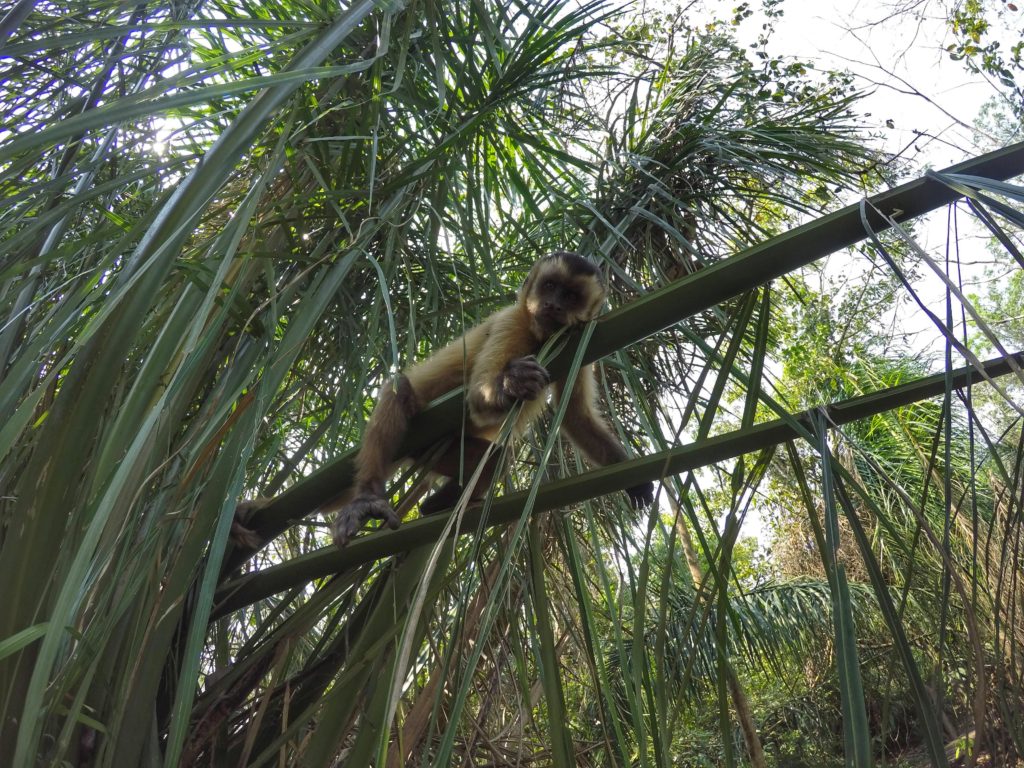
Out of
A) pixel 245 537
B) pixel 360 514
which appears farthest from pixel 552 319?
pixel 245 537

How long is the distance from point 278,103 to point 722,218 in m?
2.76

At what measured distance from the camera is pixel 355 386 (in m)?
2.69

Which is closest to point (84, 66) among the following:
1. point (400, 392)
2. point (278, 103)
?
point (400, 392)

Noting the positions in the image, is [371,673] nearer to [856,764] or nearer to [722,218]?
[856,764]

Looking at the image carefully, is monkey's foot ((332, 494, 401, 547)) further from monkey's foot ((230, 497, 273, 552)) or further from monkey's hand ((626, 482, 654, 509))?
monkey's hand ((626, 482, 654, 509))

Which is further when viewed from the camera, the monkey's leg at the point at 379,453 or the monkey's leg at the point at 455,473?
the monkey's leg at the point at 455,473

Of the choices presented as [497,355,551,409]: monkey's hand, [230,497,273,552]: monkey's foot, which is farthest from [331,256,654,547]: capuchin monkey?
[230,497,273,552]: monkey's foot

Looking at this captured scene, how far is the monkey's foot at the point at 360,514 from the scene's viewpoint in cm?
257

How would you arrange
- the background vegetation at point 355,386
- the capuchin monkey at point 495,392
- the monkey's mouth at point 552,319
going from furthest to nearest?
the monkey's mouth at point 552,319
the capuchin monkey at point 495,392
the background vegetation at point 355,386

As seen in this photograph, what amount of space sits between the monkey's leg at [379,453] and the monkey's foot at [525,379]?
341 mm

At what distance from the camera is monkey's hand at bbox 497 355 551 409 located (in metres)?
2.49

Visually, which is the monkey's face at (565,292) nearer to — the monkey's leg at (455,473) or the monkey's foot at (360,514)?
the monkey's leg at (455,473)

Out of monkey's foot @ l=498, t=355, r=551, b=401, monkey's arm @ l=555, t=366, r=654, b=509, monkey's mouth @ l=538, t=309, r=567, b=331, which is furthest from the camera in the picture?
monkey's arm @ l=555, t=366, r=654, b=509

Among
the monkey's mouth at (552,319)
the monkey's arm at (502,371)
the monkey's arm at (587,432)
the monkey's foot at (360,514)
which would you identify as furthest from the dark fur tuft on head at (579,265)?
the monkey's foot at (360,514)
